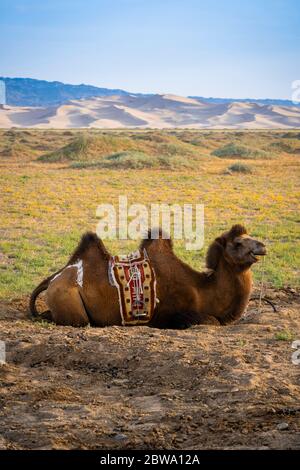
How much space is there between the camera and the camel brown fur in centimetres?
765

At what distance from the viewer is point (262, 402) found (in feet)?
16.8

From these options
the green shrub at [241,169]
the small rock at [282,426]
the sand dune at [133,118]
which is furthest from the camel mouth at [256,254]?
the sand dune at [133,118]

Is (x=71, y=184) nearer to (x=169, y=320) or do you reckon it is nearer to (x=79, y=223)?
(x=79, y=223)

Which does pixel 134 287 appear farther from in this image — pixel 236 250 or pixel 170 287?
pixel 236 250

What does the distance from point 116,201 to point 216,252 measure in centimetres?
1606

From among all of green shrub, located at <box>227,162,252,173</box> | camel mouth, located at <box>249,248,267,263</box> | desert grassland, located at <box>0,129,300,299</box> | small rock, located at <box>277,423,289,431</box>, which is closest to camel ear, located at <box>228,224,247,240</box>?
camel mouth, located at <box>249,248,267,263</box>

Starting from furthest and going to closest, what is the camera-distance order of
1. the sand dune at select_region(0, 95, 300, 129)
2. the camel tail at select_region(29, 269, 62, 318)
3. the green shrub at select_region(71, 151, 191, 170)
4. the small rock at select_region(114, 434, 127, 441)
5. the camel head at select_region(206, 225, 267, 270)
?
the sand dune at select_region(0, 95, 300, 129) < the green shrub at select_region(71, 151, 191, 170) < the camel tail at select_region(29, 269, 62, 318) < the camel head at select_region(206, 225, 267, 270) < the small rock at select_region(114, 434, 127, 441)

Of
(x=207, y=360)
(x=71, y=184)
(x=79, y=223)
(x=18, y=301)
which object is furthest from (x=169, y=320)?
(x=71, y=184)

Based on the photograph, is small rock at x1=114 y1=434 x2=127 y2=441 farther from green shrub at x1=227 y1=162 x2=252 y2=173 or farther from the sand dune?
the sand dune

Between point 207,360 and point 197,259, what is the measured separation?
24.7 feet

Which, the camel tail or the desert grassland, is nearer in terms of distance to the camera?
the camel tail

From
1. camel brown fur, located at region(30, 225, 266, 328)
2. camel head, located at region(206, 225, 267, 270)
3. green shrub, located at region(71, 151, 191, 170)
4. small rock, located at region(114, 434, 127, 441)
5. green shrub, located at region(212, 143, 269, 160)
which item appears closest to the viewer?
small rock, located at region(114, 434, 127, 441)

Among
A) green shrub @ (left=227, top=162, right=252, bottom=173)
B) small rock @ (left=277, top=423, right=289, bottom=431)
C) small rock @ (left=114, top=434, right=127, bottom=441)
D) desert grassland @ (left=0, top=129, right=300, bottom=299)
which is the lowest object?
desert grassland @ (left=0, top=129, right=300, bottom=299)

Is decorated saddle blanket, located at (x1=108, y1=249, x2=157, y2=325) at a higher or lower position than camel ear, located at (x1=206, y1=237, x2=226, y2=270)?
lower
